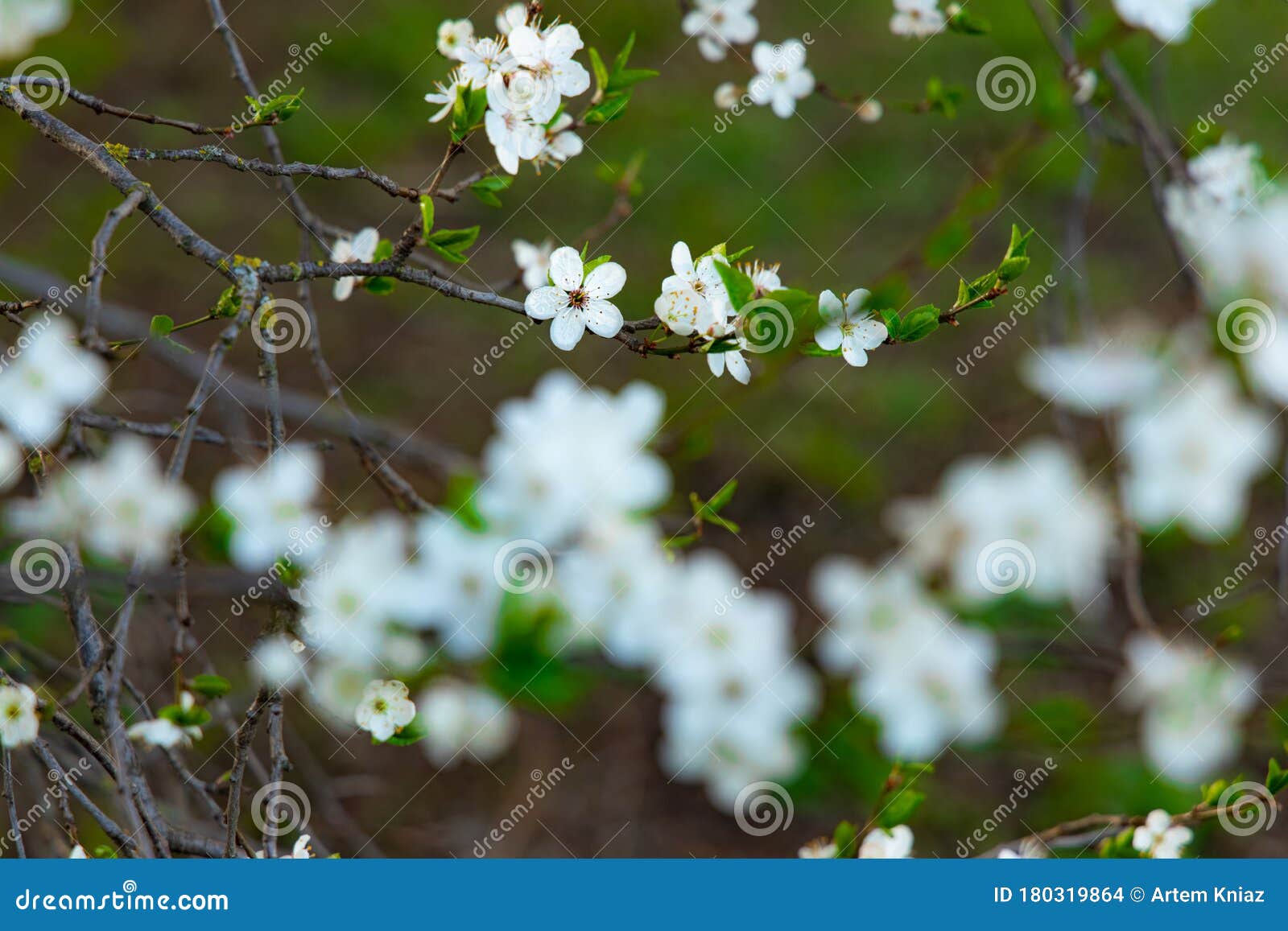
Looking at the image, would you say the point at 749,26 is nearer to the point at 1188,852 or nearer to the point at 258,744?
the point at 258,744

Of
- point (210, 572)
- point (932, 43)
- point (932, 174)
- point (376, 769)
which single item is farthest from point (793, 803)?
point (932, 43)

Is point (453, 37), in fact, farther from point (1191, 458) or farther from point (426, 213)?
point (1191, 458)

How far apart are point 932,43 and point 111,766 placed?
10.1 feet

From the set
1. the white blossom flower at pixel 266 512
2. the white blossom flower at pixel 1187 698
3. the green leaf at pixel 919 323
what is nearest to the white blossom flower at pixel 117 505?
the white blossom flower at pixel 266 512

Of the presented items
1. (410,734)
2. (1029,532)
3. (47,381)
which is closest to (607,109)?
(410,734)

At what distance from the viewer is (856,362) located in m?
0.85

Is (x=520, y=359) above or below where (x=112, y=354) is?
above

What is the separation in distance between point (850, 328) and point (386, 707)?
561mm

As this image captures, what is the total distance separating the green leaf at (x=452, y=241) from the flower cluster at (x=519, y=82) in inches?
2.8

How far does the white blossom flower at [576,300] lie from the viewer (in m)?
0.87

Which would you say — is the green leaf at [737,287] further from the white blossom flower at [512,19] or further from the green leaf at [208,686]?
the green leaf at [208,686]

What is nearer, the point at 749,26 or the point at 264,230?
the point at 749,26

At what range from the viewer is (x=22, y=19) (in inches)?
66.3

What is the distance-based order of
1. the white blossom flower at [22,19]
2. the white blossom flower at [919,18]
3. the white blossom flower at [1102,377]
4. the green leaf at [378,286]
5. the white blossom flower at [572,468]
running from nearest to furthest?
the green leaf at [378,286], the white blossom flower at [572,468], the white blossom flower at [919,18], the white blossom flower at [1102,377], the white blossom flower at [22,19]
